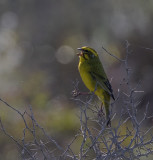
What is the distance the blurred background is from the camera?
12852 millimetres

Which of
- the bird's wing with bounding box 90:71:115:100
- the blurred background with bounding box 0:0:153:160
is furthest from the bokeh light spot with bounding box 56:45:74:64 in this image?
the bird's wing with bounding box 90:71:115:100

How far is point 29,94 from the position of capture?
1465cm

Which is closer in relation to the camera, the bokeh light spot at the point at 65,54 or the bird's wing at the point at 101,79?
the bird's wing at the point at 101,79

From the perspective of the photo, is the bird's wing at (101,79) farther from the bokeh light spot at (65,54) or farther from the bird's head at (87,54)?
the bokeh light spot at (65,54)

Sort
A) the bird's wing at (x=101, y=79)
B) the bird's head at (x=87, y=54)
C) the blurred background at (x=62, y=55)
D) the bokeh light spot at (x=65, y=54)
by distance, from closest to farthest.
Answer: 1. the bird's wing at (x=101, y=79)
2. the bird's head at (x=87, y=54)
3. the blurred background at (x=62, y=55)
4. the bokeh light spot at (x=65, y=54)

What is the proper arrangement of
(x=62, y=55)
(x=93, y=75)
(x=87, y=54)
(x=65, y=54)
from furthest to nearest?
(x=62, y=55) < (x=65, y=54) < (x=87, y=54) < (x=93, y=75)

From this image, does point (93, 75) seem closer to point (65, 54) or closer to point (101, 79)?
point (101, 79)

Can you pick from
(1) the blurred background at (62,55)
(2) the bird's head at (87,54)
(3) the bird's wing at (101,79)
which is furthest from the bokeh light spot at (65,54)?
(3) the bird's wing at (101,79)

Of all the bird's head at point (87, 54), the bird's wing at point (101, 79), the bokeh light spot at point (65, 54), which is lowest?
the bird's wing at point (101, 79)

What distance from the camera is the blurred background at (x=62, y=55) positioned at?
12852 millimetres

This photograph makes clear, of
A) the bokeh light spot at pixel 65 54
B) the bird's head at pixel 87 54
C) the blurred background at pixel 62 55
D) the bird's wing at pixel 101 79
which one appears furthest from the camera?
the bokeh light spot at pixel 65 54

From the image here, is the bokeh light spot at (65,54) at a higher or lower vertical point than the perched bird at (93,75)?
higher

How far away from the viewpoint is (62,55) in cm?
1722

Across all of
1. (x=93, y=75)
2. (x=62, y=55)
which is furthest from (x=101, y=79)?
(x=62, y=55)
